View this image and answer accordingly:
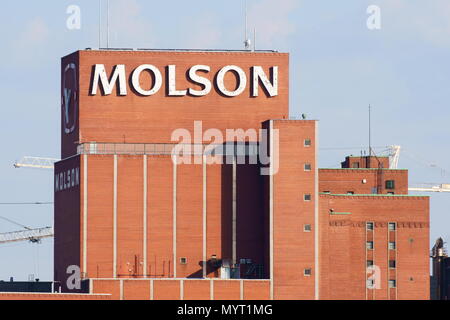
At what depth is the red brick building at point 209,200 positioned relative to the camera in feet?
531

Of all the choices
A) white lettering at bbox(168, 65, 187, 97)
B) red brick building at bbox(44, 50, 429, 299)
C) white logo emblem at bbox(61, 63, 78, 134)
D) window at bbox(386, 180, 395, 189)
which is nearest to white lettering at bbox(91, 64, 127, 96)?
red brick building at bbox(44, 50, 429, 299)

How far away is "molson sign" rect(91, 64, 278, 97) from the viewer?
562ft

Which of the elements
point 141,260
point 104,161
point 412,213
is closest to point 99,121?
point 104,161

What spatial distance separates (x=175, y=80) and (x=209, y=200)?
16639 millimetres

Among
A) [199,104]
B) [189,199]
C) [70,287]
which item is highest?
[199,104]

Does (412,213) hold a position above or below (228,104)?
below

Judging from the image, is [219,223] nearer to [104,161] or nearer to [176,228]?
[176,228]

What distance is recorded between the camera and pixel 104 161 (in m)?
166

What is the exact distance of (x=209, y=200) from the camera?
166250 millimetres

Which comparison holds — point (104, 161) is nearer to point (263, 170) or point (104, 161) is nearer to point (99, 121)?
point (99, 121)

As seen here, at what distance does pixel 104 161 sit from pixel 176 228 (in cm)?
1194

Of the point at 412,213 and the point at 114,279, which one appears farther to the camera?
the point at 412,213

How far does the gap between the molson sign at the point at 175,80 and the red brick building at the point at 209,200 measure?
13 cm

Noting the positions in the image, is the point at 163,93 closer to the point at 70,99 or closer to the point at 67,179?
the point at 70,99
